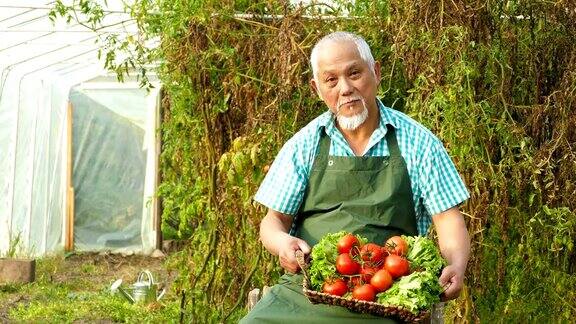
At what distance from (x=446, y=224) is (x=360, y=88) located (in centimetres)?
51

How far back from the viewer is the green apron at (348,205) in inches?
158

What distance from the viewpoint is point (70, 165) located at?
1431 cm

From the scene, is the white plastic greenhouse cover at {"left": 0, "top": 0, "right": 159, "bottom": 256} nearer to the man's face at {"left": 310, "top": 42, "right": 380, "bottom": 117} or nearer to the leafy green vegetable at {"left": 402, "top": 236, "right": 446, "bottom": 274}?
the man's face at {"left": 310, "top": 42, "right": 380, "bottom": 117}

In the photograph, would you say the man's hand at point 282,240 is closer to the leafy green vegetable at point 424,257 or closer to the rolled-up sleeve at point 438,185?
the leafy green vegetable at point 424,257

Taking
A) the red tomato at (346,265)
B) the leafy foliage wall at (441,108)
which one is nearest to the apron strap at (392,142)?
the red tomato at (346,265)

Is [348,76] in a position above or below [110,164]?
above

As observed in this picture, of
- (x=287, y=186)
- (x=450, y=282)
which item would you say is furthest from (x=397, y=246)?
(x=287, y=186)

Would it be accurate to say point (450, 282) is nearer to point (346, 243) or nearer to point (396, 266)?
point (396, 266)

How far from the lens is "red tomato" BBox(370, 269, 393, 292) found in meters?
3.55

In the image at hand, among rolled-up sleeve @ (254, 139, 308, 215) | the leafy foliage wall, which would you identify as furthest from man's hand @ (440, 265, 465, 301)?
the leafy foliage wall

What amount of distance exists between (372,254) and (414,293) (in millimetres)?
207

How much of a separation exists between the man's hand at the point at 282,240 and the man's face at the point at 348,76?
0.41 metres

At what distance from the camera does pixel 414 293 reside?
349cm

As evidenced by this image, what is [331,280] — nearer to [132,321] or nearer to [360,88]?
[360,88]
